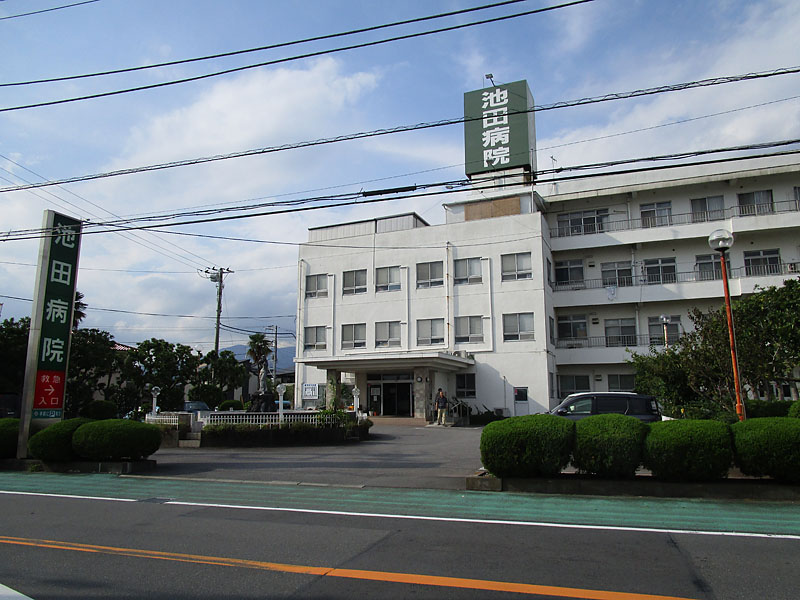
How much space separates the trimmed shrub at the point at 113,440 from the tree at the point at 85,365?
1861 cm

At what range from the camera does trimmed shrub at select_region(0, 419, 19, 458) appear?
1381 centimetres

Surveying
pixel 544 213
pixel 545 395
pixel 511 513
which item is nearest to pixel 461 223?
pixel 544 213

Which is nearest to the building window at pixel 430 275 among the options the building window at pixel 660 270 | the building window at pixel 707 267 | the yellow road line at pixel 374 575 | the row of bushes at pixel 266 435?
the building window at pixel 660 270

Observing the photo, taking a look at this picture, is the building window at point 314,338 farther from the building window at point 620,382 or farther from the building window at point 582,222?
the building window at point 620,382

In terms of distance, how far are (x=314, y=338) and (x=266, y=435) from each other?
61.2 ft

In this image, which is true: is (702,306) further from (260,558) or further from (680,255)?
(260,558)

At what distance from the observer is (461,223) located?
34.5 meters

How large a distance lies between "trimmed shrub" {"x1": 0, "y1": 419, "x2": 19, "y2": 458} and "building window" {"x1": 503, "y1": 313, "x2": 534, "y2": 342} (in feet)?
79.0

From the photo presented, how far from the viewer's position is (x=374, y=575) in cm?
538

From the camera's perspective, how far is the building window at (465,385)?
33.1 m

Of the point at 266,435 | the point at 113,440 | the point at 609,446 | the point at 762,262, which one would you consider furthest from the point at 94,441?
the point at 762,262

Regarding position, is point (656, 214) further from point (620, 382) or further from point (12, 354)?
point (12, 354)

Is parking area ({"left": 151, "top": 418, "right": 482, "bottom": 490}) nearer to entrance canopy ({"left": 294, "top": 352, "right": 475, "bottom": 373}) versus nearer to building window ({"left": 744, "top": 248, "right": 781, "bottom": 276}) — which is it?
entrance canopy ({"left": 294, "top": 352, "right": 475, "bottom": 373})

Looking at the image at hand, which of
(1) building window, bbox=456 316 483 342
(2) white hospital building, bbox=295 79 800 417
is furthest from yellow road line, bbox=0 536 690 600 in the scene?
(1) building window, bbox=456 316 483 342
